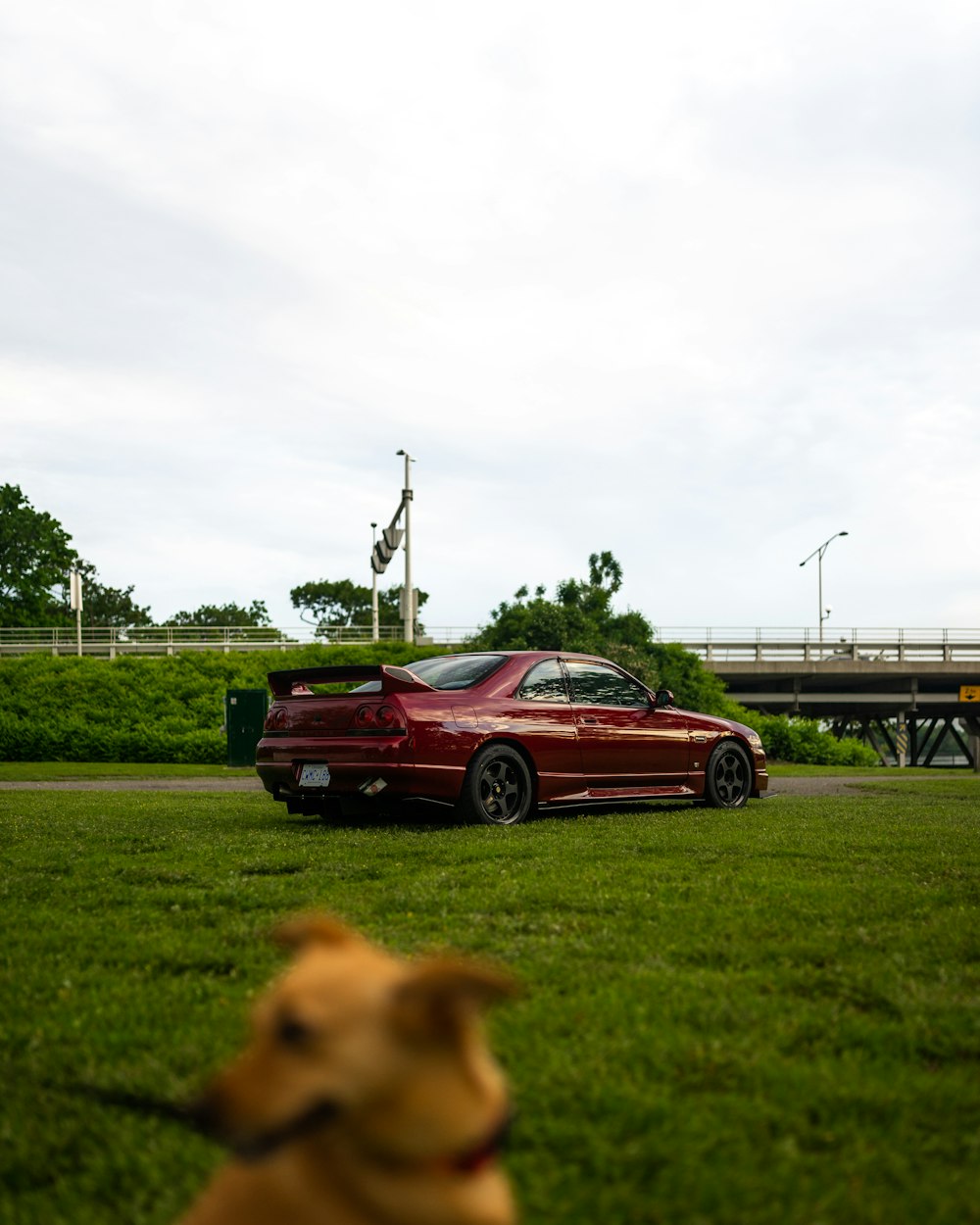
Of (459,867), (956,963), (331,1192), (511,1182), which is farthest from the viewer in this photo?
(459,867)

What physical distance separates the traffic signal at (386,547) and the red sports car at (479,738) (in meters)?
25.7

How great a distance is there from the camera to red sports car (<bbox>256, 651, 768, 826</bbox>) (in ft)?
28.9

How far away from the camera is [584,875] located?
6.05 metres

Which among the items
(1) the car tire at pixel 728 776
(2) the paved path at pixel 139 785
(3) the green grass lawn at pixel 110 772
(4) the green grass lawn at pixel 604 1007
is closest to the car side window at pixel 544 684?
(1) the car tire at pixel 728 776

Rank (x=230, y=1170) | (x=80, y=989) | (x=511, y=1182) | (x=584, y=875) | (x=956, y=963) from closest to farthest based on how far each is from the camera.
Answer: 1. (x=230, y=1170)
2. (x=511, y=1182)
3. (x=80, y=989)
4. (x=956, y=963)
5. (x=584, y=875)

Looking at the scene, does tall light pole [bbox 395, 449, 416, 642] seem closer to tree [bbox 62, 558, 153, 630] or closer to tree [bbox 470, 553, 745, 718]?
tree [bbox 470, 553, 745, 718]

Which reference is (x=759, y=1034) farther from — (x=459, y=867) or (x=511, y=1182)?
(x=459, y=867)

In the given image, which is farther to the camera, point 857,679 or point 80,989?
point 857,679

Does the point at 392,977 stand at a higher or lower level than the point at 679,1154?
higher

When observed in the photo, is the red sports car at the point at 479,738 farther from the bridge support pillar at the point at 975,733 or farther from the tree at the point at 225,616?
the tree at the point at 225,616

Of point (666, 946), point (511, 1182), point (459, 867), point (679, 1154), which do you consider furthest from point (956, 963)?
point (459, 867)

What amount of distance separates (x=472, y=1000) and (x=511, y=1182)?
3.58 ft

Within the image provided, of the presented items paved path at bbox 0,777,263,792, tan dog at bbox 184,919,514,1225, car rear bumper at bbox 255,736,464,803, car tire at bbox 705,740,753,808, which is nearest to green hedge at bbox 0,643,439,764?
paved path at bbox 0,777,263,792

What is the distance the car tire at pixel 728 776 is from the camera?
11383 mm
